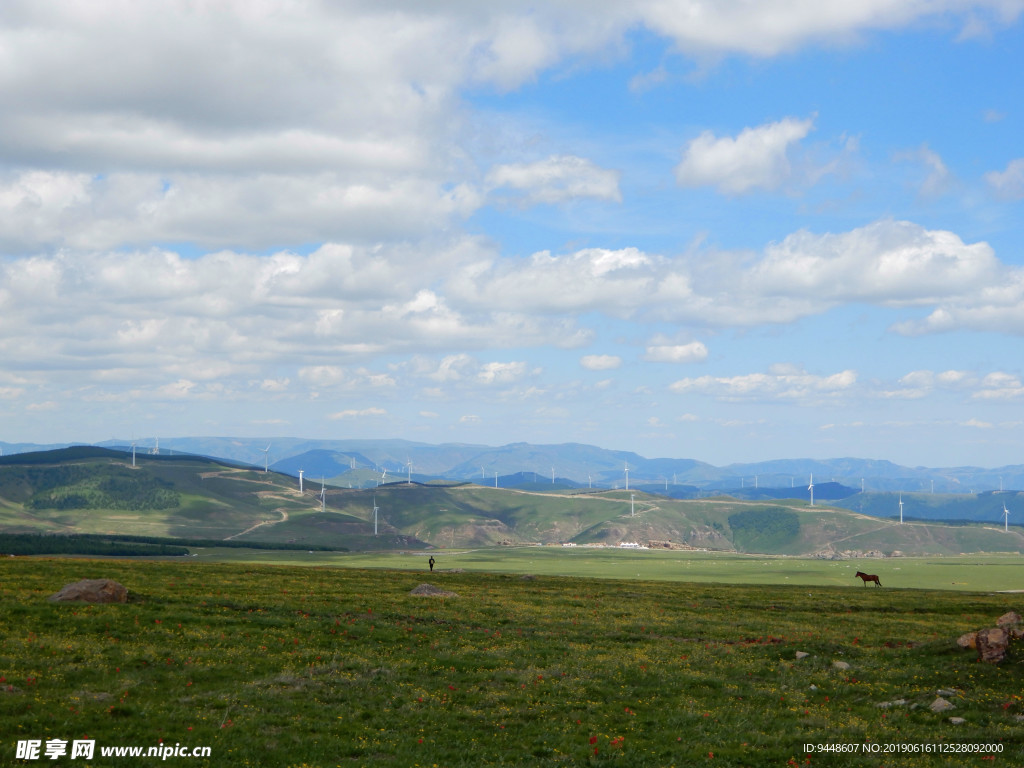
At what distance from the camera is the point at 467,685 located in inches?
1790

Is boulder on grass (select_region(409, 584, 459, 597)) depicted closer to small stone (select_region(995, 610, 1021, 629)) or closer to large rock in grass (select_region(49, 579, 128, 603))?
large rock in grass (select_region(49, 579, 128, 603))

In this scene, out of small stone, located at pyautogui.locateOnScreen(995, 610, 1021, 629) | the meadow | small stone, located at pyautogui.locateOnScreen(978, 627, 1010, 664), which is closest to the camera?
the meadow

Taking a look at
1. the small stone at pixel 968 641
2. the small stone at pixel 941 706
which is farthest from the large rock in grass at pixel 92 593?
the small stone at pixel 968 641

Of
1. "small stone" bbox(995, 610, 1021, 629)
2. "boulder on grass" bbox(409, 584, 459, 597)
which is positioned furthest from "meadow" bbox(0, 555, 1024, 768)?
"boulder on grass" bbox(409, 584, 459, 597)

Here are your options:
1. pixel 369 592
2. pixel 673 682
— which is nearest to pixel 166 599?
pixel 369 592

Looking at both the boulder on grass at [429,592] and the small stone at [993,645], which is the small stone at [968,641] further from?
the boulder on grass at [429,592]

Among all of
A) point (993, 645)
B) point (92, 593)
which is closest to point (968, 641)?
point (993, 645)

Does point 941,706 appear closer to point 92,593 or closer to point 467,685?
point 467,685

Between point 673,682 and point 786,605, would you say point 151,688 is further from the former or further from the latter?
point 786,605

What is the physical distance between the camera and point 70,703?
36125mm

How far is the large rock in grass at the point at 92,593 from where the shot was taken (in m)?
57.8

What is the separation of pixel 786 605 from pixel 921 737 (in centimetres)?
6057

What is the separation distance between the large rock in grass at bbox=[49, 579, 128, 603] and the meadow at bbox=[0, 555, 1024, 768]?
1.69 meters

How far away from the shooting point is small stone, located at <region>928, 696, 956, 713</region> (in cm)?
4225
